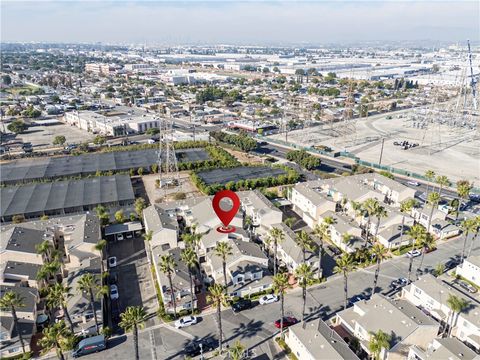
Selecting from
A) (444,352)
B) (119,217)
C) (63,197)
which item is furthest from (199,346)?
(63,197)

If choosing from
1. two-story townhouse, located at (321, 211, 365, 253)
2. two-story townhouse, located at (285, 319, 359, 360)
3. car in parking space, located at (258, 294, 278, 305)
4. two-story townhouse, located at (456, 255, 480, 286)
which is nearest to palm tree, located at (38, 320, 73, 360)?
car in parking space, located at (258, 294, 278, 305)

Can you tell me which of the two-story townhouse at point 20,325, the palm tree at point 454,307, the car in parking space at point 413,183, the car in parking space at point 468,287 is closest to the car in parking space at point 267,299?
the palm tree at point 454,307

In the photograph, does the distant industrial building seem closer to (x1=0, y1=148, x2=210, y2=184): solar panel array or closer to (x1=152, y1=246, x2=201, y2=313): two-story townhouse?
(x1=0, y1=148, x2=210, y2=184): solar panel array

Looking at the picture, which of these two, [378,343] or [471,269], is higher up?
[378,343]

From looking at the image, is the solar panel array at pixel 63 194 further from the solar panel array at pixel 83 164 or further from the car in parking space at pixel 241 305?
the car in parking space at pixel 241 305

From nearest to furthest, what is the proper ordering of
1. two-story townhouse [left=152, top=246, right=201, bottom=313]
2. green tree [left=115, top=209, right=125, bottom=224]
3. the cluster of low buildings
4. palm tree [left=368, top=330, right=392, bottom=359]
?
palm tree [left=368, top=330, right=392, bottom=359] → the cluster of low buildings → two-story townhouse [left=152, top=246, right=201, bottom=313] → green tree [left=115, top=209, right=125, bottom=224]

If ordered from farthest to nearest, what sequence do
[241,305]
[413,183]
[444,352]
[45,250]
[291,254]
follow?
[413,183] → [291,254] → [45,250] → [241,305] → [444,352]

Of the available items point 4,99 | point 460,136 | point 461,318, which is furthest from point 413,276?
point 4,99

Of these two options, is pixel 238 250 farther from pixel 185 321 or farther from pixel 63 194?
pixel 63 194
